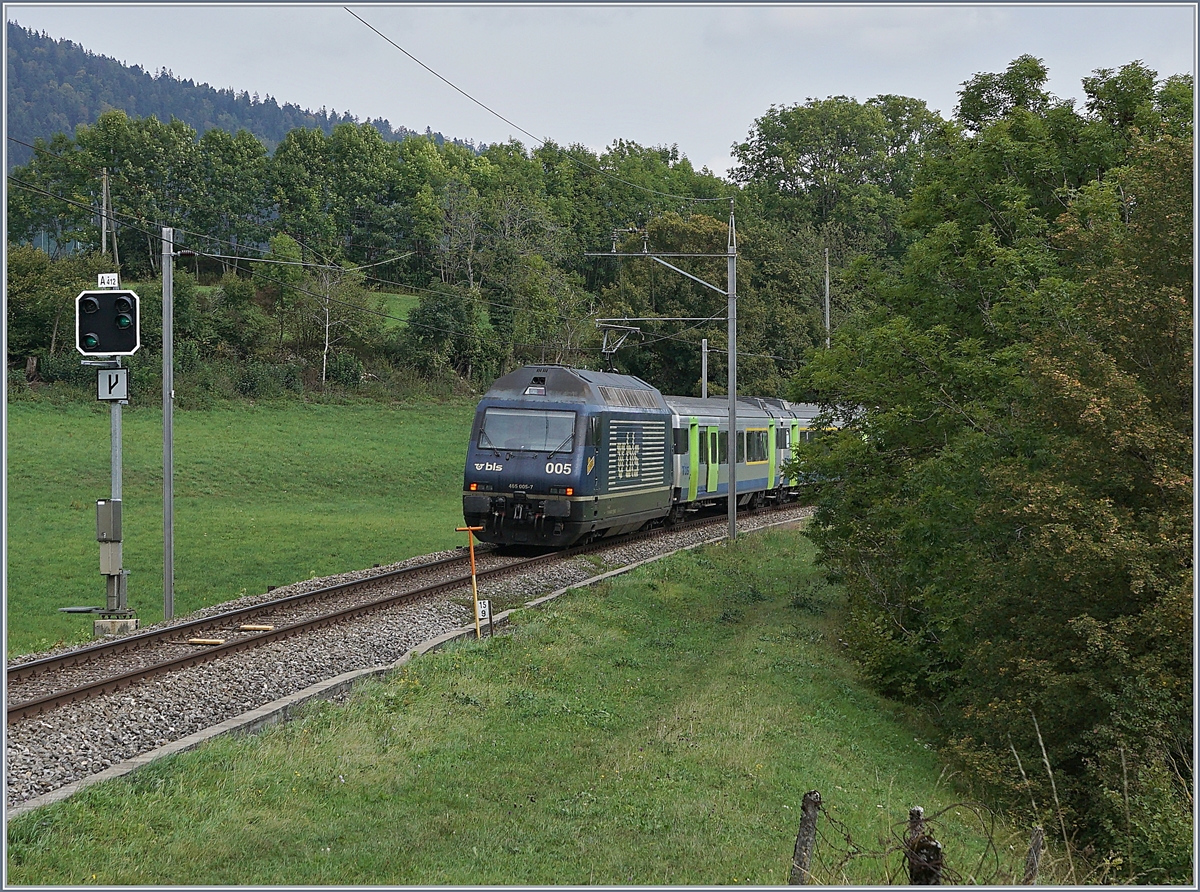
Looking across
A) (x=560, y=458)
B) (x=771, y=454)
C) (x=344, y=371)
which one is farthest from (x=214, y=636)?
(x=344, y=371)

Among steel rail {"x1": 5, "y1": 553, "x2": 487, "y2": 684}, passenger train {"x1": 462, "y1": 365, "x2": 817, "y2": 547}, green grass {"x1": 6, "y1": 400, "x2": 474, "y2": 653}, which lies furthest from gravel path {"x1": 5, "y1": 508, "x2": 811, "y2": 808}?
A: green grass {"x1": 6, "y1": 400, "x2": 474, "y2": 653}

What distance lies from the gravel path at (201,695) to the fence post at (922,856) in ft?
20.5

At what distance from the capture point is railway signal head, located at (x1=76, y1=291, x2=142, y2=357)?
624 inches

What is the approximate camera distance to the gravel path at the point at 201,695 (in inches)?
387

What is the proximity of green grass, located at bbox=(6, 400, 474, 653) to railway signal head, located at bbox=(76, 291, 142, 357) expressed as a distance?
4.81 meters

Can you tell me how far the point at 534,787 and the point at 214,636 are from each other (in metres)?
7.37

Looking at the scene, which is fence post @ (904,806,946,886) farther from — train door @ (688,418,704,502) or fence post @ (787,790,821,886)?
train door @ (688,418,704,502)

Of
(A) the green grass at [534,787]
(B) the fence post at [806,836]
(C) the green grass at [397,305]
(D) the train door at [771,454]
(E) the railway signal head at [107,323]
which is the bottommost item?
Answer: (A) the green grass at [534,787]

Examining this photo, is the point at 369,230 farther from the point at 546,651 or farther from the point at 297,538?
the point at 546,651

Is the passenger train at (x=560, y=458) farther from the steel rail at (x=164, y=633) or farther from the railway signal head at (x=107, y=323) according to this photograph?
the railway signal head at (x=107, y=323)

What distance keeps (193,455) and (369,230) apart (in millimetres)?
A: 30935

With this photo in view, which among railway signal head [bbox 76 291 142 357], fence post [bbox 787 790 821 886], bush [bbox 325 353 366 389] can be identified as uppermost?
bush [bbox 325 353 366 389]

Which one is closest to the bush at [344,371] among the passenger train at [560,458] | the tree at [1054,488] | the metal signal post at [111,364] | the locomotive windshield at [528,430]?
the passenger train at [560,458]

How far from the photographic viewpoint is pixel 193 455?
4516 cm
